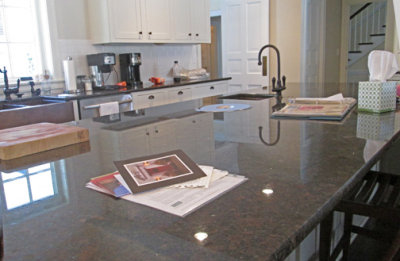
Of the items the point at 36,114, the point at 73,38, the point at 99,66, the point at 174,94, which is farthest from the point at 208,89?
the point at 36,114

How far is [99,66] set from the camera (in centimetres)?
404

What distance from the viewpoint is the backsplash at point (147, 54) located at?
13.4ft

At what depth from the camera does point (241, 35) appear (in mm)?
5879

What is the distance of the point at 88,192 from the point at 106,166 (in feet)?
0.70

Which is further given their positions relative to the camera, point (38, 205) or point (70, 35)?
point (70, 35)

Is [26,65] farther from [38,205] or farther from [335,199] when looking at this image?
[335,199]

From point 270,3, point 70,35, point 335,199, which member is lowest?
point 335,199

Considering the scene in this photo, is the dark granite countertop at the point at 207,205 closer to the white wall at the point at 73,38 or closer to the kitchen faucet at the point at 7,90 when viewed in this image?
the kitchen faucet at the point at 7,90

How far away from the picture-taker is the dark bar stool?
1.41 metres

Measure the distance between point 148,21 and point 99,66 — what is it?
34.9 inches

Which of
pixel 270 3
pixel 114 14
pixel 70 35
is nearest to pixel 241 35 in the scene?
pixel 270 3

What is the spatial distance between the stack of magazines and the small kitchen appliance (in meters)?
3.18

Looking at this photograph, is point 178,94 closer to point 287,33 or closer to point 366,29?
point 287,33

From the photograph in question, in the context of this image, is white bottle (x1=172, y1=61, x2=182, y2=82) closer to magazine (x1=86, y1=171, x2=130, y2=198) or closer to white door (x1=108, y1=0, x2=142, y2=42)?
white door (x1=108, y1=0, x2=142, y2=42)
